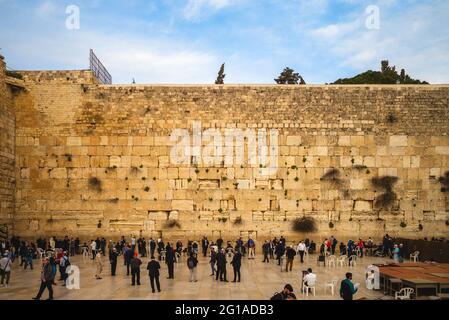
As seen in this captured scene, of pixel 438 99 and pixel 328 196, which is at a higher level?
pixel 438 99

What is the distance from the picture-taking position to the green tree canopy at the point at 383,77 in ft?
111

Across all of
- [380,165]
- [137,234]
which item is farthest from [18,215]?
[380,165]

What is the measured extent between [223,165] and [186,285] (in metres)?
8.94

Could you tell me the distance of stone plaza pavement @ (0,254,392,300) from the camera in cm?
1060

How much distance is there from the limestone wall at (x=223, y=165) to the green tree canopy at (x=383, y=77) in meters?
13.7

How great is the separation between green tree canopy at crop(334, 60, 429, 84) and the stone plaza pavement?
70.7 feet

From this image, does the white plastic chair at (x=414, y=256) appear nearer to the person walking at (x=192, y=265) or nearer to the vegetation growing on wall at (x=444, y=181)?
the vegetation growing on wall at (x=444, y=181)

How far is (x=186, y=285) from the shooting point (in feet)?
39.4

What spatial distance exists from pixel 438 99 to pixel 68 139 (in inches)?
677

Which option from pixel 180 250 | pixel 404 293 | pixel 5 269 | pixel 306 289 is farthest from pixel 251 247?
pixel 5 269

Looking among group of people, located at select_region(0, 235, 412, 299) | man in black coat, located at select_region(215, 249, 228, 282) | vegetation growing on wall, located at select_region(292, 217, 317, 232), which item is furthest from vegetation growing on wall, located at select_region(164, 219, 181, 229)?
man in black coat, located at select_region(215, 249, 228, 282)
